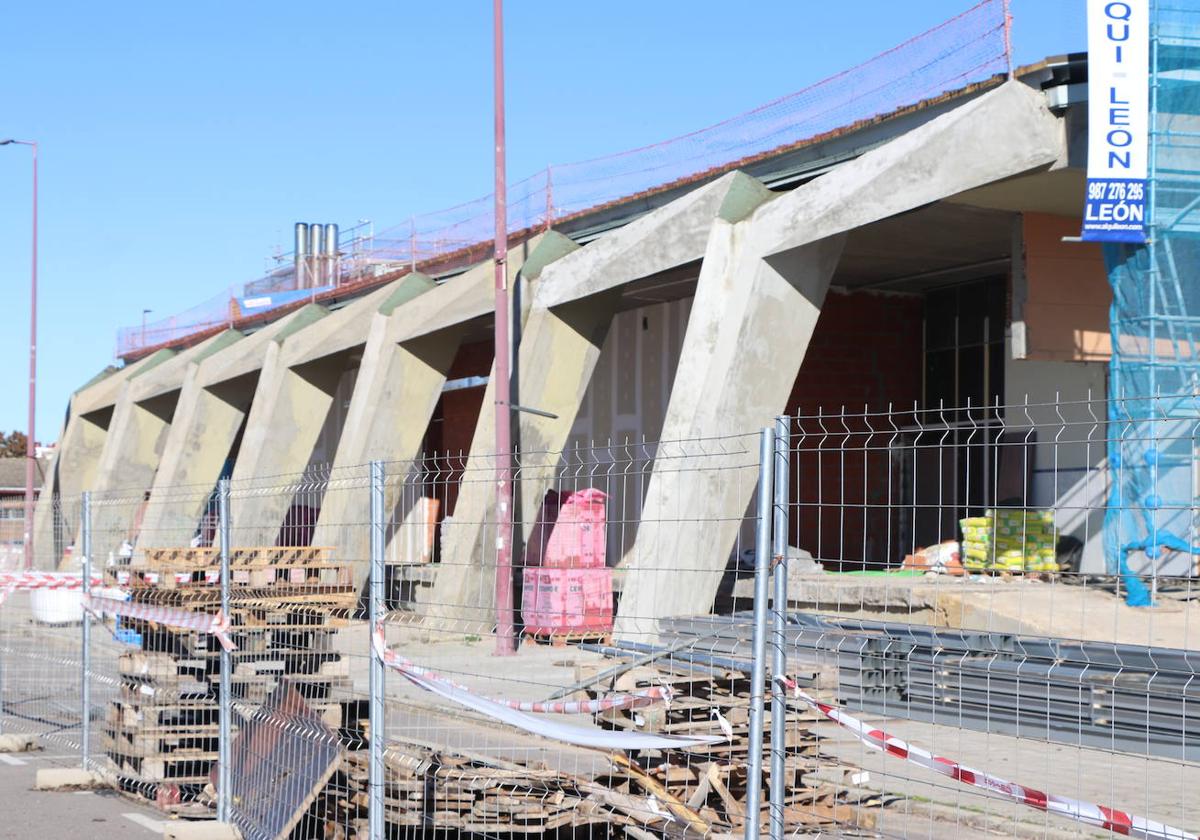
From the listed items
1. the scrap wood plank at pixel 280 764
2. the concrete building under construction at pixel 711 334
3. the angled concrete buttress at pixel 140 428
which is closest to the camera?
the scrap wood plank at pixel 280 764

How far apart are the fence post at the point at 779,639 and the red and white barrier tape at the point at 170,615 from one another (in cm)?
451

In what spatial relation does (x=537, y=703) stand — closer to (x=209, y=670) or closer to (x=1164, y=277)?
(x=209, y=670)

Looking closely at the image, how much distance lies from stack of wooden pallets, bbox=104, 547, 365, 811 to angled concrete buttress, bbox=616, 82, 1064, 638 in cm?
685

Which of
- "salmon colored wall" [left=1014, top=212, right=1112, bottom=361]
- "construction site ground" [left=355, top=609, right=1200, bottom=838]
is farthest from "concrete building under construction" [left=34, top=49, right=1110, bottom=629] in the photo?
"construction site ground" [left=355, top=609, right=1200, bottom=838]

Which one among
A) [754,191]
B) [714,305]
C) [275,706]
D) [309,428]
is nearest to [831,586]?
[714,305]

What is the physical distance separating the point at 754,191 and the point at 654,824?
13040 millimetres

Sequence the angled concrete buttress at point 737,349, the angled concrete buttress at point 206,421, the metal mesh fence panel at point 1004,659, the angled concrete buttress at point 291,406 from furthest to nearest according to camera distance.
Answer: the angled concrete buttress at point 206,421 → the angled concrete buttress at point 291,406 → the angled concrete buttress at point 737,349 → the metal mesh fence panel at point 1004,659

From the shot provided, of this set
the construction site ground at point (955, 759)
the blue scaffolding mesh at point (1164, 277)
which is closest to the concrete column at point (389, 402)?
the construction site ground at point (955, 759)

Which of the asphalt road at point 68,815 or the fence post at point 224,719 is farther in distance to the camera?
the asphalt road at point 68,815

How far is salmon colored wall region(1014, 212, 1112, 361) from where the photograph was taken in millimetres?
17359

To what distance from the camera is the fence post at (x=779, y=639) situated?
16.4ft

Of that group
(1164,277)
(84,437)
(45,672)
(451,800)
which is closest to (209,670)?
(451,800)

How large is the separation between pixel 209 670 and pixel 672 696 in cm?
426

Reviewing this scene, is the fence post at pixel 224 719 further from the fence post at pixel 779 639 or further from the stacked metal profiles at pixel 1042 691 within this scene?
the fence post at pixel 779 639
